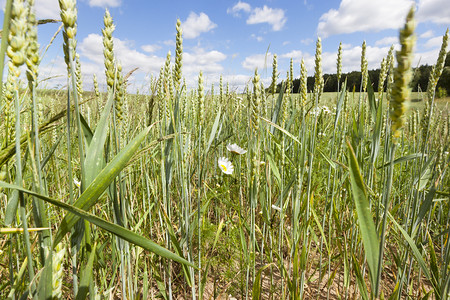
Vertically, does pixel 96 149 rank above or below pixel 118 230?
above

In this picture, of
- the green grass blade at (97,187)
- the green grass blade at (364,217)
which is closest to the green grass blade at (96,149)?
the green grass blade at (97,187)

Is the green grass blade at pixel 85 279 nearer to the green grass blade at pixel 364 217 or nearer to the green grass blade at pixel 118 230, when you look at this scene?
the green grass blade at pixel 118 230

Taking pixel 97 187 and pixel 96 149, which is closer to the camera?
pixel 97 187

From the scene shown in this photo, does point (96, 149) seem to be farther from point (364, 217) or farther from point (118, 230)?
point (364, 217)

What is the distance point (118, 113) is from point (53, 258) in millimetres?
403

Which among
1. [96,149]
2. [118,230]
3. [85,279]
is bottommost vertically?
[85,279]

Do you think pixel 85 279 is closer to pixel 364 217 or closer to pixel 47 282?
pixel 47 282

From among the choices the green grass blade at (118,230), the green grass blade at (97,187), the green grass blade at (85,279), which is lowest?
the green grass blade at (85,279)

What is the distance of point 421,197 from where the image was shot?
1.39 m

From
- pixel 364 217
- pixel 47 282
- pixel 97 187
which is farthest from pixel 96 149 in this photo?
pixel 364 217

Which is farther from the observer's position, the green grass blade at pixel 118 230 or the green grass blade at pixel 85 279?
the green grass blade at pixel 85 279

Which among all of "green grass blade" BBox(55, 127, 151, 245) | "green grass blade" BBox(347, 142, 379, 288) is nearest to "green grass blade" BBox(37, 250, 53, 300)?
"green grass blade" BBox(55, 127, 151, 245)

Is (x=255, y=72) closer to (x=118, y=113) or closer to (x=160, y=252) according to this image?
(x=118, y=113)

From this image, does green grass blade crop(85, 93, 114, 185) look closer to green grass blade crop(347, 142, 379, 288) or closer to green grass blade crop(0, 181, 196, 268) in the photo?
green grass blade crop(0, 181, 196, 268)
